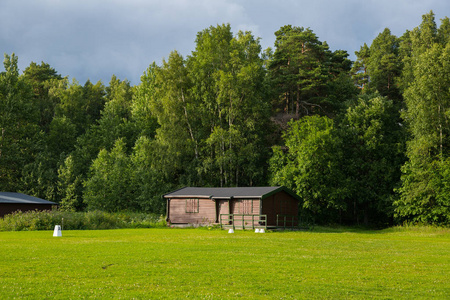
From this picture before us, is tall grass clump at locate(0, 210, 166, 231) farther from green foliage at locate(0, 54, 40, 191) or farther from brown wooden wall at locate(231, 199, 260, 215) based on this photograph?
green foliage at locate(0, 54, 40, 191)

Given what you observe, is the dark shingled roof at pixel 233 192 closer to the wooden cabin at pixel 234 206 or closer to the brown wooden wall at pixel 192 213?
the wooden cabin at pixel 234 206

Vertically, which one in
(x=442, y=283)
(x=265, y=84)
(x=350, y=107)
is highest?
(x=265, y=84)

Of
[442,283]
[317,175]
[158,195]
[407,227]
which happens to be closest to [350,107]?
[317,175]

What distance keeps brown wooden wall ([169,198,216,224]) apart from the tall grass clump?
7.86 feet

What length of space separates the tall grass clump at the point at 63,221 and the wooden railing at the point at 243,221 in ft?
29.7

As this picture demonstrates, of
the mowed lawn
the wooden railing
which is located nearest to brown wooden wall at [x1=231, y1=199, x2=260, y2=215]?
the wooden railing

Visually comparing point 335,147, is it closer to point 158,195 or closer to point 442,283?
point 158,195

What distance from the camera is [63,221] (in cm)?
3834

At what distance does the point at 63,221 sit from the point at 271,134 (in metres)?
33.1

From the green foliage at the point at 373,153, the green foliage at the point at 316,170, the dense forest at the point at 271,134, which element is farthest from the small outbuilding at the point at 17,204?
the green foliage at the point at 373,153

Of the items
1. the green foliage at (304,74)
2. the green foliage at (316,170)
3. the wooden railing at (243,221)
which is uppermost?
the green foliage at (304,74)

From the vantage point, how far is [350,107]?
53.6 meters

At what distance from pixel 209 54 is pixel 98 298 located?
52.1 meters

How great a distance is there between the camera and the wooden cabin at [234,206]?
40500mm
